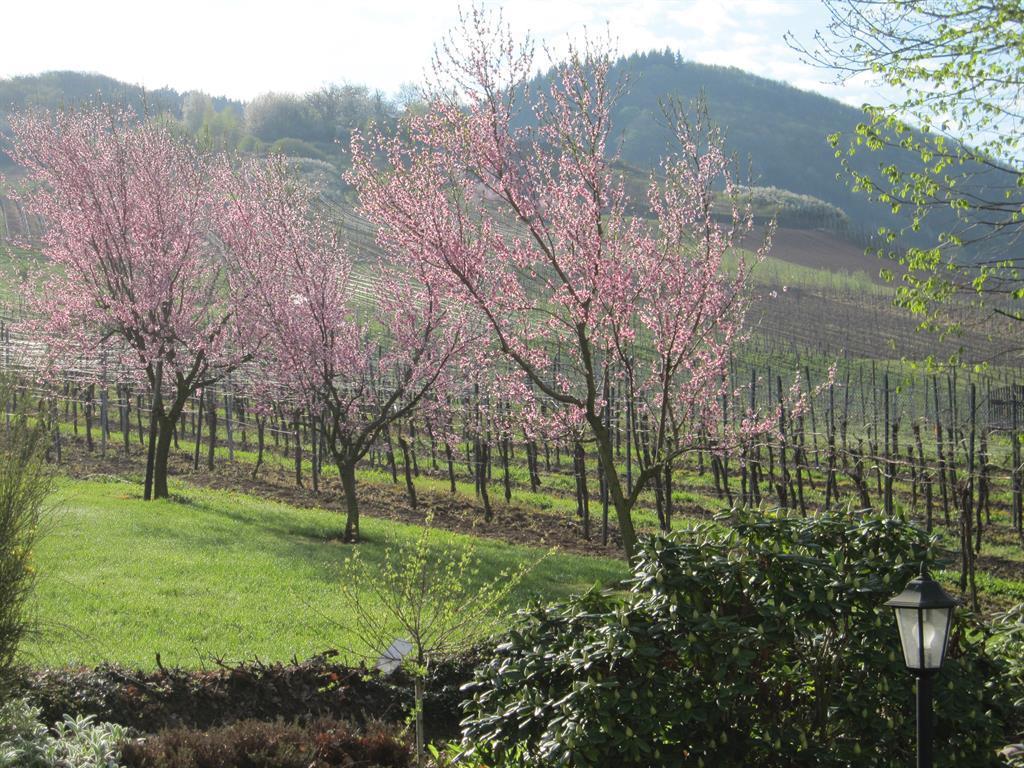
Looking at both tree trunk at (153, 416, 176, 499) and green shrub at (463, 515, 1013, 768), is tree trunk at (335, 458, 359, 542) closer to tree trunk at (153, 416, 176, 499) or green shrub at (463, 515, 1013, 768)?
tree trunk at (153, 416, 176, 499)

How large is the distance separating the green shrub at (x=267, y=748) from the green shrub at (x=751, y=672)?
161 centimetres

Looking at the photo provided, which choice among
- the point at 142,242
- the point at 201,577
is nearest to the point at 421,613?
the point at 201,577

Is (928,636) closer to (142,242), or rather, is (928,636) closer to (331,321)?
(331,321)

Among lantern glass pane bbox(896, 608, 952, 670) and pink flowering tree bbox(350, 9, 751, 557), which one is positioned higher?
pink flowering tree bbox(350, 9, 751, 557)

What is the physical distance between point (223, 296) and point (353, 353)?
243 inches

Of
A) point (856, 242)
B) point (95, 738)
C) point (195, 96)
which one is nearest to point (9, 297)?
point (95, 738)

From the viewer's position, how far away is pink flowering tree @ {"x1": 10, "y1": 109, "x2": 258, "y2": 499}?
1897cm

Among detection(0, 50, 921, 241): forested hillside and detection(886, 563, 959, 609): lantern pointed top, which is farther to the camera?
detection(0, 50, 921, 241): forested hillside

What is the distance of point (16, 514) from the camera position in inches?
224

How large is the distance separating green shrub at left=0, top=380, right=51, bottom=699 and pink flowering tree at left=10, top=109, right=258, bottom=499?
12995mm

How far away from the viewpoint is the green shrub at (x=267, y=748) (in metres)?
6.03

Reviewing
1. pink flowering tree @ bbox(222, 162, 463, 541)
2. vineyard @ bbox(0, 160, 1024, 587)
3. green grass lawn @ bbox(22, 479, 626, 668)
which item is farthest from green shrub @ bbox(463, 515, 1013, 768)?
pink flowering tree @ bbox(222, 162, 463, 541)

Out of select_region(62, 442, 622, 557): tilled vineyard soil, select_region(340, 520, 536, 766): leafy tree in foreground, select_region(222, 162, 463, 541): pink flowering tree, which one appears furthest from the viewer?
select_region(62, 442, 622, 557): tilled vineyard soil

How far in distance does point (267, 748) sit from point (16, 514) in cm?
221
